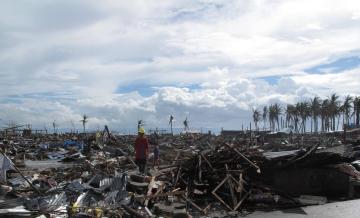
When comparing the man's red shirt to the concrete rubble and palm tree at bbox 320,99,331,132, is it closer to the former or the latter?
the concrete rubble

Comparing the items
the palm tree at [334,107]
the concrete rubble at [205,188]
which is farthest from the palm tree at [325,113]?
the concrete rubble at [205,188]

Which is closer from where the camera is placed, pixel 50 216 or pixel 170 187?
pixel 50 216

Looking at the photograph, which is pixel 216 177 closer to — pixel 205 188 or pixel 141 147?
pixel 205 188

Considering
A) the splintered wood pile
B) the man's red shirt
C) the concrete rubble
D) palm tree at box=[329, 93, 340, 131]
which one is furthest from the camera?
palm tree at box=[329, 93, 340, 131]

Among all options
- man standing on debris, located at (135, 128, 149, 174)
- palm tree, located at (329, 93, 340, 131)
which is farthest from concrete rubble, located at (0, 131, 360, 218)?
palm tree, located at (329, 93, 340, 131)

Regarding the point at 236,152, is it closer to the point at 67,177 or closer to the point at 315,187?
the point at 315,187

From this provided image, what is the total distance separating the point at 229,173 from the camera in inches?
543

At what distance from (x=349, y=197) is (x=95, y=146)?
27.4 meters

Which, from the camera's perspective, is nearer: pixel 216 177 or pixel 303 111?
pixel 216 177

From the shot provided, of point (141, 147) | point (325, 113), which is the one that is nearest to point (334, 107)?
point (325, 113)

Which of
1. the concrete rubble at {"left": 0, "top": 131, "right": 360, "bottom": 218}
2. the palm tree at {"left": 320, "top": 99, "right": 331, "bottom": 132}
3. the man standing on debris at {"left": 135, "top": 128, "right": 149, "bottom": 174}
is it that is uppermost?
the palm tree at {"left": 320, "top": 99, "right": 331, "bottom": 132}

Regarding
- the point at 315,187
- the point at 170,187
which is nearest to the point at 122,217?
the point at 170,187

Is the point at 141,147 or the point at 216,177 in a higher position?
the point at 141,147

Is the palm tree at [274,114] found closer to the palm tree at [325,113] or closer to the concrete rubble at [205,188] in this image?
the palm tree at [325,113]
